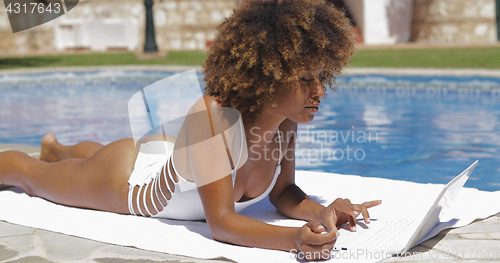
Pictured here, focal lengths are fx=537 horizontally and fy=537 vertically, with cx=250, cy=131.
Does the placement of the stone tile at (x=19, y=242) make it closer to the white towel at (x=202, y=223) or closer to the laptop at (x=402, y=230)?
the white towel at (x=202, y=223)

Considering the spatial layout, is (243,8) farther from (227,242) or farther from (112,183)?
(112,183)

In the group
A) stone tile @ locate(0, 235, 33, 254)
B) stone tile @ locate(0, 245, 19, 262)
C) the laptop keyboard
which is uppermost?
stone tile @ locate(0, 245, 19, 262)

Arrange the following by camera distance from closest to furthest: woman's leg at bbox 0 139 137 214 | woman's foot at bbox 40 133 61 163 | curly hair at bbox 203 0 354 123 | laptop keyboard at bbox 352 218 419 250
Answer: curly hair at bbox 203 0 354 123 < laptop keyboard at bbox 352 218 419 250 < woman's leg at bbox 0 139 137 214 < woman's foot at bbox 40 133 61 163

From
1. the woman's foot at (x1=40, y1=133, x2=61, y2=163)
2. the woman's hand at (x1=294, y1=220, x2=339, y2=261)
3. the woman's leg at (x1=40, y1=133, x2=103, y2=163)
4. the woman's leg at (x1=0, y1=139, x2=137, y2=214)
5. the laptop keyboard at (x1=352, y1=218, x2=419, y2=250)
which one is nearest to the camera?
the woman's hand at (x1=294, y1=220, x2=339, y2=261)

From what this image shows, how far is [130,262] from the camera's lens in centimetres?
235

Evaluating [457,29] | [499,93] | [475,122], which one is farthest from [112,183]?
[457,29]

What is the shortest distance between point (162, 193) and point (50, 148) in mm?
1542

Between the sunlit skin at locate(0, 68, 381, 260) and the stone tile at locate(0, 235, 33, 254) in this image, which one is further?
the stone tile at locate(0, 235, 33, 254)

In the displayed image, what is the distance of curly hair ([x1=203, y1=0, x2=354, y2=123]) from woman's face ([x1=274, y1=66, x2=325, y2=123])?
1.7 inches

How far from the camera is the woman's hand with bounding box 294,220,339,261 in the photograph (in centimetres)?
223

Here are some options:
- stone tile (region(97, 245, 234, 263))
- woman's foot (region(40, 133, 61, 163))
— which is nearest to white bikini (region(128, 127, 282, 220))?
stone tile (region(97, 245, 234, 263))

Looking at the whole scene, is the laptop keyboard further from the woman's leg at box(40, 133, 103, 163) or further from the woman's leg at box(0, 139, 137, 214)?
the woman's leg at box(40, 133, 103, 163)

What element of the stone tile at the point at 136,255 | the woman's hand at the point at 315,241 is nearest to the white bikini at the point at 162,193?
the stone tile at the point at 136,255

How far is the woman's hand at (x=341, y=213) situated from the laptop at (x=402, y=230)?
0.10m
